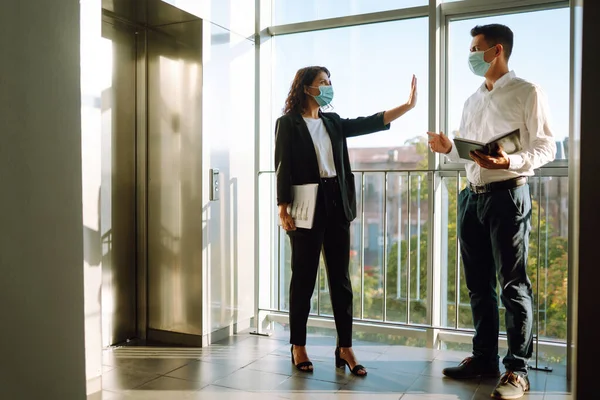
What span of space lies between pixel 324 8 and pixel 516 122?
1497 millimetres

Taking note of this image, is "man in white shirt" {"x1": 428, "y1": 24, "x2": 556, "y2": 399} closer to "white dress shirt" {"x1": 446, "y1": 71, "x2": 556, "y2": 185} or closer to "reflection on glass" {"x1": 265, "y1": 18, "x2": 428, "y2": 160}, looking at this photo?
"white dress shirt" {"x1": 446, "y1": 71, "x2": 556, "y2": 185}

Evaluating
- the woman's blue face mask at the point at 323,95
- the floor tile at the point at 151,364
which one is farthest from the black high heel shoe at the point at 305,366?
the woman's blue face mask at the point at 323,95

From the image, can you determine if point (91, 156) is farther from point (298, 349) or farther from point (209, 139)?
point (298, 349)

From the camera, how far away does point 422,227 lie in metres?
3.31

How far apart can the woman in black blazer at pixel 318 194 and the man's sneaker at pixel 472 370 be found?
0.42 m

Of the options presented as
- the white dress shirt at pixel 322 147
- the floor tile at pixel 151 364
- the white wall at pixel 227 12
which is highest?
the white wall at pixel 227 12

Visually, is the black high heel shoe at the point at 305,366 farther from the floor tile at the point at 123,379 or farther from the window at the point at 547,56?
the window at the point at 547,56

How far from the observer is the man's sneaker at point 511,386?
8.01 feet

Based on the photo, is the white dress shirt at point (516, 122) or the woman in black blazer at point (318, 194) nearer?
the white dress shirt at point (516, 122)

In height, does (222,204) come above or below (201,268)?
above

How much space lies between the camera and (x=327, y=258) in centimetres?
286

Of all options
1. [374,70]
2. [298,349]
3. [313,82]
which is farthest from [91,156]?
[374,70]

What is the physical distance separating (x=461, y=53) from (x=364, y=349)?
66.9 inches

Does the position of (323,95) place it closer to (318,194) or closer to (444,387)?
(318,194)
